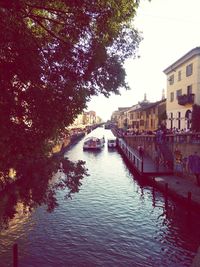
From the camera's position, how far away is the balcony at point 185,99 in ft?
129

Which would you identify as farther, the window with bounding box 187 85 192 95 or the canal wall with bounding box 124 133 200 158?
the window with bounding box 187 85 192 95

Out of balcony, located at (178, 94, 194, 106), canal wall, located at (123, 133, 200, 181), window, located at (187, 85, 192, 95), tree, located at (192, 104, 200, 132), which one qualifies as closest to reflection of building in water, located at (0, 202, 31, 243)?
canal wall, located at (123, 133, 200, 181)

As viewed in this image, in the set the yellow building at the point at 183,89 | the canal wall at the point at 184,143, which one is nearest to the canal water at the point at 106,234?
the canal wall at the point at 184,143

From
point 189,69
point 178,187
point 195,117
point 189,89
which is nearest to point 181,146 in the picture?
point 178,187

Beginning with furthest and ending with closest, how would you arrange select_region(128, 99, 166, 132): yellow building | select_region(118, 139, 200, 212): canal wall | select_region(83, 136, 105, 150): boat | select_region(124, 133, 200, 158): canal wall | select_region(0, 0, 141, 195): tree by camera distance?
select_region(128, 99, 166, 132): yellow building
select_region(83, 136, 105, 150): boat
select_region(124, 133, 200, 158): canal wall
select_region(118, 139, 200, 212): canal wall
select_region(0, 0, 141, 195): tree

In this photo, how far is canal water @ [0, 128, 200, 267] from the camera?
13.9 m

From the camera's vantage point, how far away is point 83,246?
593 inches

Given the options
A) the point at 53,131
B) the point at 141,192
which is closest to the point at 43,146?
the point at 53,131

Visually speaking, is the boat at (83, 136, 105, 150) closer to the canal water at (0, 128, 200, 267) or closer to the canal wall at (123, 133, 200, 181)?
the canal wall at (123, 133, 200, 181)

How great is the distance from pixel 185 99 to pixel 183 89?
123 inches

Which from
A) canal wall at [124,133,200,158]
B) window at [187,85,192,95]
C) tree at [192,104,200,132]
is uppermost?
window at [187,85,192,95]

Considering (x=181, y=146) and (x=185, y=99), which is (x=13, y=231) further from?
Result: (x=185, y=99)

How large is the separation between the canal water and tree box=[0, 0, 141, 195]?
6717mm

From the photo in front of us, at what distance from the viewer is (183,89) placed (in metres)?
43.1
